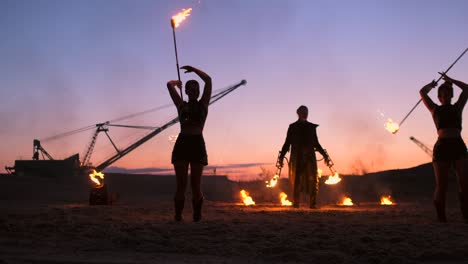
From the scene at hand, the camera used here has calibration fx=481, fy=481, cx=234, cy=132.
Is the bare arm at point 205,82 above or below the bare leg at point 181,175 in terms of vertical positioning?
above

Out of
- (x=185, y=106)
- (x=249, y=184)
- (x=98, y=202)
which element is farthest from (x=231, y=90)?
(x=185, y=106)

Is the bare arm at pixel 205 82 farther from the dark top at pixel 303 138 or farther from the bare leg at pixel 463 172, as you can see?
the dark top at pixel 303 138

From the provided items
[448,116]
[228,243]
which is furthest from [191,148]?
[448,116]

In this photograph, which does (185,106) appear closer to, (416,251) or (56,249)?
(56,249)

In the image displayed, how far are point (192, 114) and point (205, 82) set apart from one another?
587 mm

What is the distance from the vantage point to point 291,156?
12.1 m

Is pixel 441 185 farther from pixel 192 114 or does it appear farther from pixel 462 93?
pixel 192 114

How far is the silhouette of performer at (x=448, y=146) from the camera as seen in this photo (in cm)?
702

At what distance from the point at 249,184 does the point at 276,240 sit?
22.9 meters

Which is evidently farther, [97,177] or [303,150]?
[97,177]

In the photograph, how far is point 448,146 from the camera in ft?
23.2

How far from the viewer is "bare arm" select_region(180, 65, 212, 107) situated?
727 centimetres

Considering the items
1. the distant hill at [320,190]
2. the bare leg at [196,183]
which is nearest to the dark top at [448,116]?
the bare leg at [196,183]

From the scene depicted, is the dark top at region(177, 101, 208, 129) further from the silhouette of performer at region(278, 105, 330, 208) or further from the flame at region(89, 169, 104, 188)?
the flame at region(89, 169, 104, 188)
